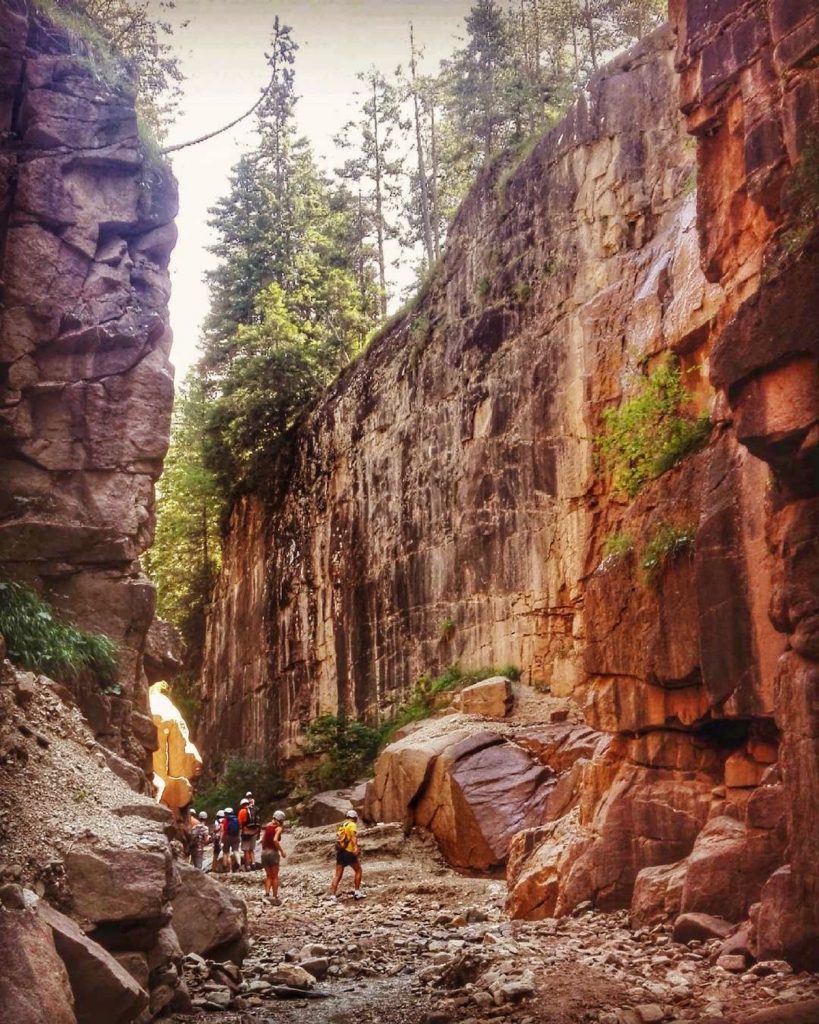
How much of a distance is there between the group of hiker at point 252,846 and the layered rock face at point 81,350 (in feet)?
8.92

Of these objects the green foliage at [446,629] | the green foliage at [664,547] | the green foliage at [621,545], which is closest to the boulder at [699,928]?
the green foliage at [664,547]

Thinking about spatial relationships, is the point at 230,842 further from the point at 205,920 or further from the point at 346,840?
the point at 205,920

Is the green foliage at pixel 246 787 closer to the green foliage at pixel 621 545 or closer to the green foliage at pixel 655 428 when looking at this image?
the green foliage at pixel 655 428

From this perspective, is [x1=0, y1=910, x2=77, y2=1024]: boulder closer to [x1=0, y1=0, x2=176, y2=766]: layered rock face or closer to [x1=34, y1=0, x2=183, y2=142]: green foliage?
[x1=0, y1=0, x2=176, y2=766]: layered rock face

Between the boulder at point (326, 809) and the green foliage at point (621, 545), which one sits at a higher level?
the green foliage at point (621, 545)

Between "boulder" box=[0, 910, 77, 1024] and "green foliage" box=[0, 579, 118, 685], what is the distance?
6366 millimetres

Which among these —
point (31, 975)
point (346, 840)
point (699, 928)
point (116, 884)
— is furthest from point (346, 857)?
point (31, 975)

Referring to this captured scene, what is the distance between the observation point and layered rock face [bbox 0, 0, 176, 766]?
16203 mm

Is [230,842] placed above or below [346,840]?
below

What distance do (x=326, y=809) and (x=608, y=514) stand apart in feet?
32.0

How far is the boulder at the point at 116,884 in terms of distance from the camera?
8508mm

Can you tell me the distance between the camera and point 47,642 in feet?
46.6

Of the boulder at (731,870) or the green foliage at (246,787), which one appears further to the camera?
the green foliage at (246,787)

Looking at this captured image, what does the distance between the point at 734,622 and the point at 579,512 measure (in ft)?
42.5
